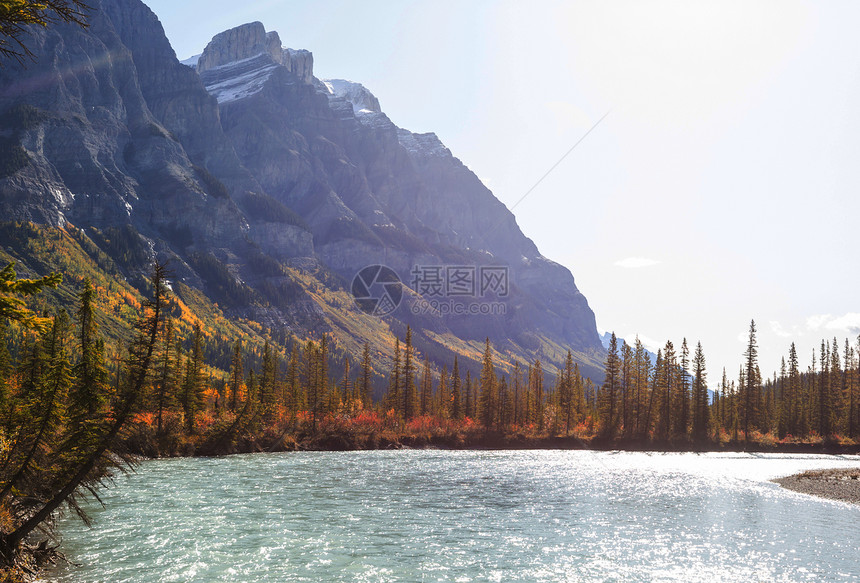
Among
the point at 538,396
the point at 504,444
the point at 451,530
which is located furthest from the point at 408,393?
the point at 451,530

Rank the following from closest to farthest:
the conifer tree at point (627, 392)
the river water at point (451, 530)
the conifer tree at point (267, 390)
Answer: the river water at point (451, 530), the conifer tree at point (267, 390), the conifer tree at point (627, 392)

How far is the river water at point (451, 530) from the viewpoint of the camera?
21.9m

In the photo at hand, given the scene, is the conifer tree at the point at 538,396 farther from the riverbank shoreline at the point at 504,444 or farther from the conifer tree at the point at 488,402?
the conifer tree at the point at 488,402

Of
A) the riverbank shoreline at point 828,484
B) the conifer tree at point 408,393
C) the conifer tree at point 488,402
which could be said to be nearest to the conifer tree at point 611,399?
the conifer tree at point 488,402

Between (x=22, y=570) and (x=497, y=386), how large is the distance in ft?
365

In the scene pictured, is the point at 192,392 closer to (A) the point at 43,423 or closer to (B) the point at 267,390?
(B) the point at 267,390

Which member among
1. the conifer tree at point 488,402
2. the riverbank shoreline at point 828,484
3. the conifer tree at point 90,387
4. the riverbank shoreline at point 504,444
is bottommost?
the riverbank shoreline at point 504,444

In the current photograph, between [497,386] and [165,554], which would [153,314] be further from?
[497,386]

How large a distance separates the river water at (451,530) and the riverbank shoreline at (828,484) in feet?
6.25

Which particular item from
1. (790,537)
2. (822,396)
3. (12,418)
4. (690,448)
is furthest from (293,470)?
(822,396)

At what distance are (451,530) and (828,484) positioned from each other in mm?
40190

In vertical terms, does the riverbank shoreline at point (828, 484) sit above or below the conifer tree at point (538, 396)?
below

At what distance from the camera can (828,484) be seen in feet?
159

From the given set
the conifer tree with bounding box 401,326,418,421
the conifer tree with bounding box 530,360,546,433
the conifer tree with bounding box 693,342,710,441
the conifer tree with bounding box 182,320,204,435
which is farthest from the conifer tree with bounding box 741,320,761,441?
the conifer tree with bounding box 182,320,204,435
